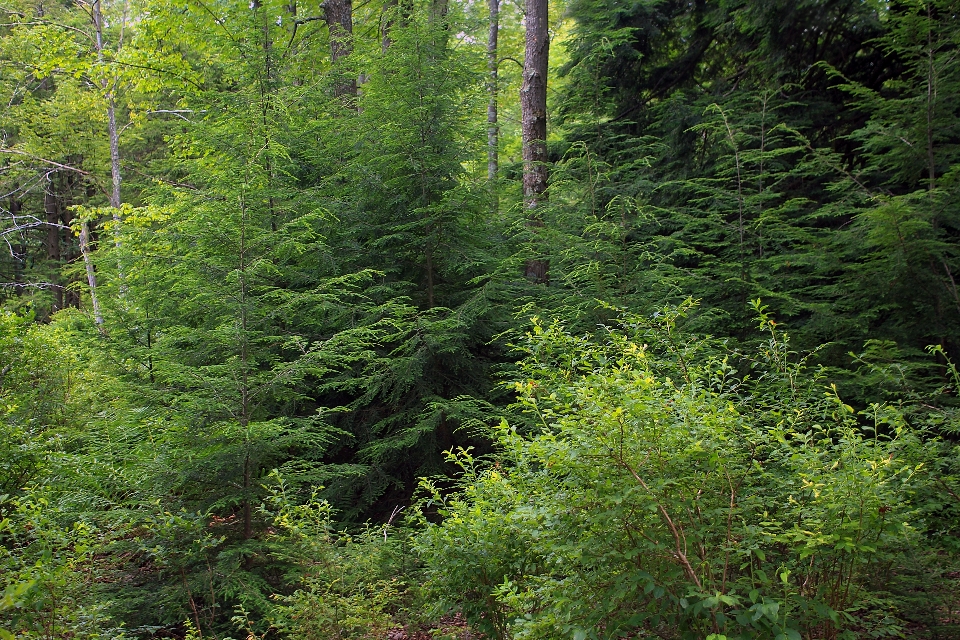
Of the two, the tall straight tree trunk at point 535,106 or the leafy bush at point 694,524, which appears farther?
the tall straight tree trunk at point 535,106

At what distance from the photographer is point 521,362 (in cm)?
421

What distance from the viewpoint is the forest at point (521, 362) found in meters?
2.72

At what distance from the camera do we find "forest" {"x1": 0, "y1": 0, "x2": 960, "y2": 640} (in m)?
2.72

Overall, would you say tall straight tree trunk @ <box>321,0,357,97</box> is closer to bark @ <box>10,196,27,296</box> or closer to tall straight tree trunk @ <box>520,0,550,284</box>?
tall straight tree trunk @ <box>520,0,550,284</box>

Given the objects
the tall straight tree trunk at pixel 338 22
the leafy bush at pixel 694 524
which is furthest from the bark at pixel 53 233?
the leafy bush at pixel 694 524

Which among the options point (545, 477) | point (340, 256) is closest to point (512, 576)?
point (545, 477)

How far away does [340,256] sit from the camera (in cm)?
676

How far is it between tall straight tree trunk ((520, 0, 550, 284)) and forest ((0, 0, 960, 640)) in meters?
0.06

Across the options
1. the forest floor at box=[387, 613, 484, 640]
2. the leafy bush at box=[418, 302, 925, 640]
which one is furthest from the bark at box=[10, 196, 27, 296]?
the leafy bush at box=[418, 302, 925, 640]

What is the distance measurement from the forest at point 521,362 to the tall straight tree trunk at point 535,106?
2.2 inches

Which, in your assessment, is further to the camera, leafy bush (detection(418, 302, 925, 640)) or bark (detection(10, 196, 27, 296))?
bark (detection(10, 196, 27, 296))

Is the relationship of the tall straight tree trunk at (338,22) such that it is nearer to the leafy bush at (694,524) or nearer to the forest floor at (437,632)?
the forest floor at (437,632)

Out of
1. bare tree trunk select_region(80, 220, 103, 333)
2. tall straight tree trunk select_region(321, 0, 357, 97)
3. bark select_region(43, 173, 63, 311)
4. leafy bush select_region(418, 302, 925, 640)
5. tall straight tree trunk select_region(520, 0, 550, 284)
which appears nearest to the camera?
leafy bush select_region(418, 302, 925, 640)

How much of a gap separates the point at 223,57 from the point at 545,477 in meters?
7.25
